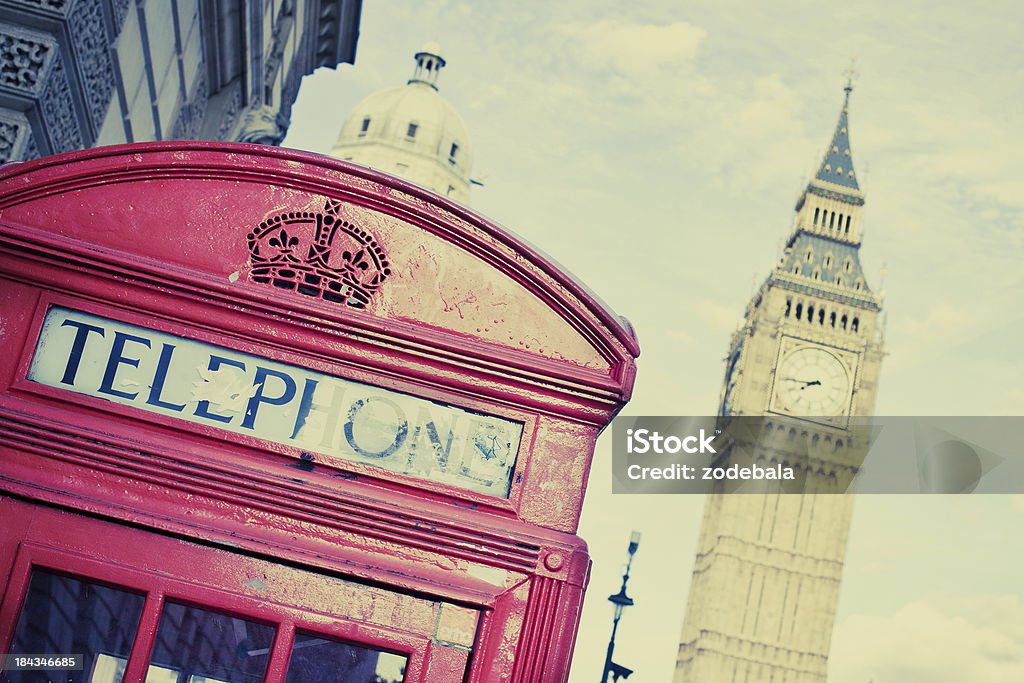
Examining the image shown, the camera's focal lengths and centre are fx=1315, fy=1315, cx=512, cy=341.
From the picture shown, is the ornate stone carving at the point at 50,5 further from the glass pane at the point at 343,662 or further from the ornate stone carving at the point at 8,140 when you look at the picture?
the glass pane at the point at 343,662

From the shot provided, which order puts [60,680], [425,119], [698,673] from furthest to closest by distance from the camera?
[698,673]
[425,119]
[60,680]

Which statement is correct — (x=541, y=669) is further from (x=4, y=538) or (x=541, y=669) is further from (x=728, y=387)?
(x=728, y=387)

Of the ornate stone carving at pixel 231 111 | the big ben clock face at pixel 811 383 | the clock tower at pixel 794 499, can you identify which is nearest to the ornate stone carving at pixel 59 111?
the ornate stone carving at pixel 231 111

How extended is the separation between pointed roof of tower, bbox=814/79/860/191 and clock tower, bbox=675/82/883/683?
8.73 ft

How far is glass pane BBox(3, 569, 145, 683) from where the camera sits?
6.63ft

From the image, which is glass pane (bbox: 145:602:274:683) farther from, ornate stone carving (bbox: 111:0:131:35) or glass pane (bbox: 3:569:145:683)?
ornate stone carving (bbox: 111:0:131:35)

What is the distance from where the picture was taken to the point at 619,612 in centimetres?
1259

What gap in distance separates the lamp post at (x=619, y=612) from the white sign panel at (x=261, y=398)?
9.27 m

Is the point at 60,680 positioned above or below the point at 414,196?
below

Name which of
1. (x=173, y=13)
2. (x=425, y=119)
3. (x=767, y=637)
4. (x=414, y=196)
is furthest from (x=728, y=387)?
(x=414, y=196)

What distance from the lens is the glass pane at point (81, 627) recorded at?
6.63ft

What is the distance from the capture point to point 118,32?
4996 mm

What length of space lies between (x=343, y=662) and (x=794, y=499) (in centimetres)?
5423

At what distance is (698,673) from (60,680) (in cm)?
5120
